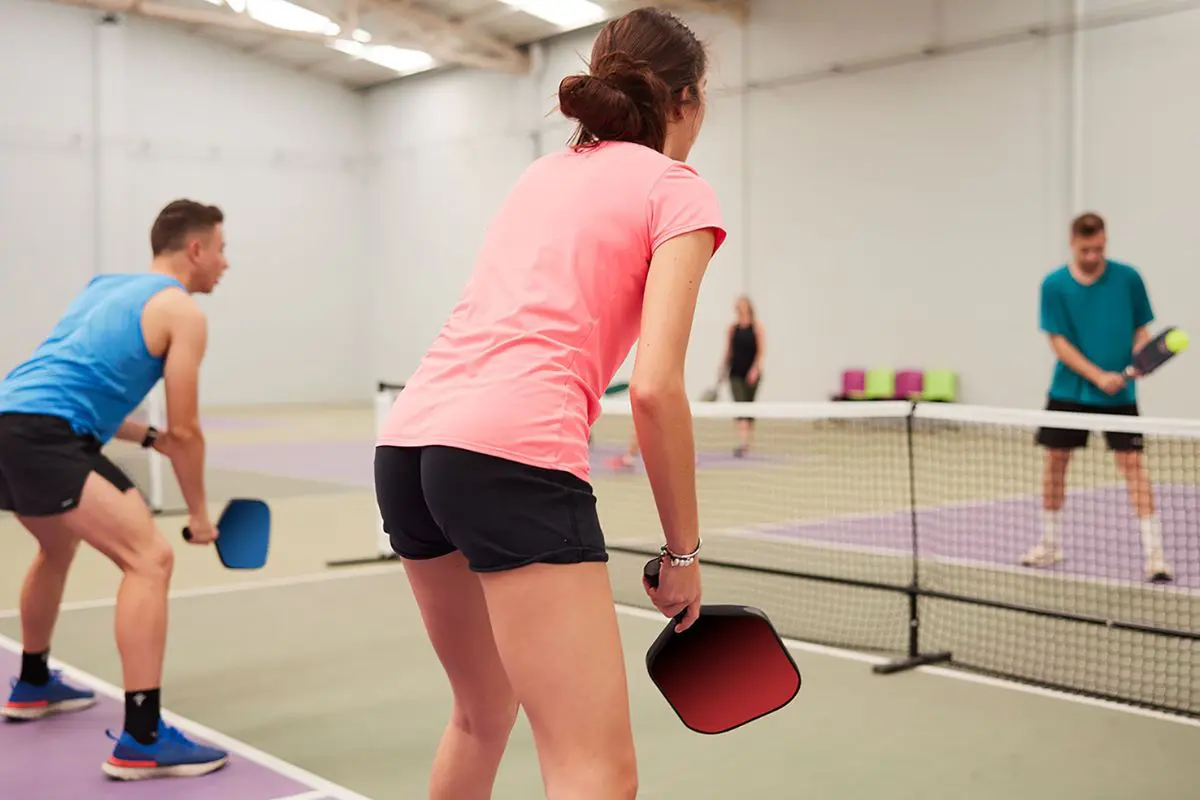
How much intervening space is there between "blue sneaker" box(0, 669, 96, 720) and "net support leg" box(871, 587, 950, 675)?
2.73 meters

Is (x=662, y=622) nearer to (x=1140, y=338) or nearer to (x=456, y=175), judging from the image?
(x=1140, y=338)

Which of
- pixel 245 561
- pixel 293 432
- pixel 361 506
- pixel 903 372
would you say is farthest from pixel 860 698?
pixel 293 432

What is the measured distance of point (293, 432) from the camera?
58.9 ft

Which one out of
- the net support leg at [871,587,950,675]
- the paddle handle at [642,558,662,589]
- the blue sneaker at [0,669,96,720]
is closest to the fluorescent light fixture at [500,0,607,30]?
the net support leg at [871,587,950,675]

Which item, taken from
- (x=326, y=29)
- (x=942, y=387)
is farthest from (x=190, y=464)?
(x=326, y=29)

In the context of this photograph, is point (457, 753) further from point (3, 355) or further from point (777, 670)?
point (3, 355)

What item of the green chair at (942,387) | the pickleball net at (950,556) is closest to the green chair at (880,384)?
the green chair at (942,387)

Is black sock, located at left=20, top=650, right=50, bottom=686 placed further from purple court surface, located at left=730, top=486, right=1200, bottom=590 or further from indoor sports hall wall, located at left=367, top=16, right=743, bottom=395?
indoor sports hall wall, located at left=367, top=16, right=743, bottom=395

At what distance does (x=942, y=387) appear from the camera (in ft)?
53.1

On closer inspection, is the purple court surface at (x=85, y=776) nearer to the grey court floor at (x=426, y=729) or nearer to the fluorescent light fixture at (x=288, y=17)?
the grey court floor at (x=426, y=729)

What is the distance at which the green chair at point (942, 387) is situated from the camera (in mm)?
16125

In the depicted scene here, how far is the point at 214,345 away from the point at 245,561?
2019 cm

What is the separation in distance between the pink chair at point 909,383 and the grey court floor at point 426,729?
10.8 meters

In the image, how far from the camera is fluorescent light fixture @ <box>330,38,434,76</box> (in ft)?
75.4
